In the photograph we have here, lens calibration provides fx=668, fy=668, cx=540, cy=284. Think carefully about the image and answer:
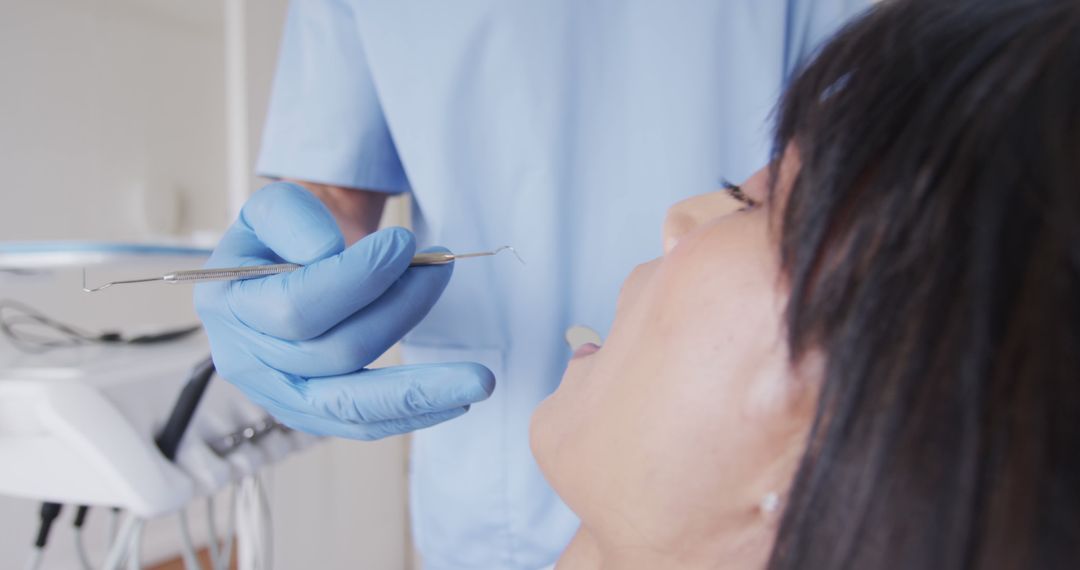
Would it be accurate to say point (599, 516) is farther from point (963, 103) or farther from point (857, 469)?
point (963, 103)

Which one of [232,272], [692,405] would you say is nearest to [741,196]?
[692,405]

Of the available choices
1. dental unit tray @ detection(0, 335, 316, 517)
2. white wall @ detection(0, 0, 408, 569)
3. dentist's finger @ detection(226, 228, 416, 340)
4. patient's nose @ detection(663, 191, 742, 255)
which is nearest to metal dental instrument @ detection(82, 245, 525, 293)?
dentist's finger @ detection(226, 228, 416, 340)

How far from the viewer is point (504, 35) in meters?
0.79

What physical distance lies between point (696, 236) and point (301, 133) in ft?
1.86

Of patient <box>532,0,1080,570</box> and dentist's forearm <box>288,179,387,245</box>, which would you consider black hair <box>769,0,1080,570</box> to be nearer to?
A: patient <box>532,0,1080,570</box>

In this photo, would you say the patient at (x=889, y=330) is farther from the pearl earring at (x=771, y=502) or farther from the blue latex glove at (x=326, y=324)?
the blue latex glove at (x=326, y=324)

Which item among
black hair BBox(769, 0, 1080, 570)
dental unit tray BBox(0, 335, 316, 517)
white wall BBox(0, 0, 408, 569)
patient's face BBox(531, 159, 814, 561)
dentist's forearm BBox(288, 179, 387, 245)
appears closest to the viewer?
black hair BBox(769, 0, 1080, 570)

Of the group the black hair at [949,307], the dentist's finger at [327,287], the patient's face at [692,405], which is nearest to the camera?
the black hair at [949,307]

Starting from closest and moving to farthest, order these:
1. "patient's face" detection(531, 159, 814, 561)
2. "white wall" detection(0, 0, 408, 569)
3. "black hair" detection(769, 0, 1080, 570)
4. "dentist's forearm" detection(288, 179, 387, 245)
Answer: "black hair" detection(769, 0, 1080, 570), "patient's face" detection(531, 159, 814, 561), "dentist's forearm" detection(288, 179, 387, 245), "white wall" detection(0, 0, 408, 569)

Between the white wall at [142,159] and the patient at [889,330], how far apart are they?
1258 mm

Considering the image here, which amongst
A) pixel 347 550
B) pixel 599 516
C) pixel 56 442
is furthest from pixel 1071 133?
pixel 347 550

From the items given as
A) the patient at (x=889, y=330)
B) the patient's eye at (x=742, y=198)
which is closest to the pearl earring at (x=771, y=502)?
the patient at (x=889, y=330)

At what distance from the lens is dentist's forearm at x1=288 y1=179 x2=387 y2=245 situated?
0.88 m

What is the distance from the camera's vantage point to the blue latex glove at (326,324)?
1.85 ft
